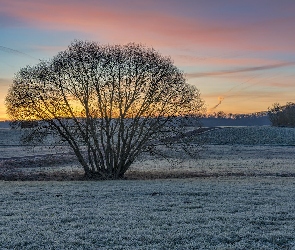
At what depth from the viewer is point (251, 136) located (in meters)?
106

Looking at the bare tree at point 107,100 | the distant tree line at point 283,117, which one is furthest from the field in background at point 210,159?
the distant tree line at point 283,117

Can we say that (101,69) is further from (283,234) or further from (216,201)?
(283,234)

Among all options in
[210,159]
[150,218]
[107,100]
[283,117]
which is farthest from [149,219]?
[283,117]

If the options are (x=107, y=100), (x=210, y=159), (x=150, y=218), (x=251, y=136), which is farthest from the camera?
(x=251, y=136)

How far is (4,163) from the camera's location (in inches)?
2053

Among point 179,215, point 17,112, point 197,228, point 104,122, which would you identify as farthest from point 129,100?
point 197,228

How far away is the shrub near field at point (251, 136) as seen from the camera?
99688 mm

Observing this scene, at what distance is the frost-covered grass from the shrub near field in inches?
2941

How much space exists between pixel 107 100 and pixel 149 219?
23.2 metres

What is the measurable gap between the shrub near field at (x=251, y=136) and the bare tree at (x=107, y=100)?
193ft

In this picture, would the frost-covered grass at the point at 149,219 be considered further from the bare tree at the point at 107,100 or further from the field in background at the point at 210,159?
the field in background at the point at 210,159

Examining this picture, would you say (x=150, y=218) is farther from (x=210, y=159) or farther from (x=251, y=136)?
(x=251, y=136)

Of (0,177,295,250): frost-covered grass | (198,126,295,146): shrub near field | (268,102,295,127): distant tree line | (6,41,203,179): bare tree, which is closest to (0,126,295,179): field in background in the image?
(198,126,295,146): shrub near field

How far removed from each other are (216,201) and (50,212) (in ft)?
26.7
